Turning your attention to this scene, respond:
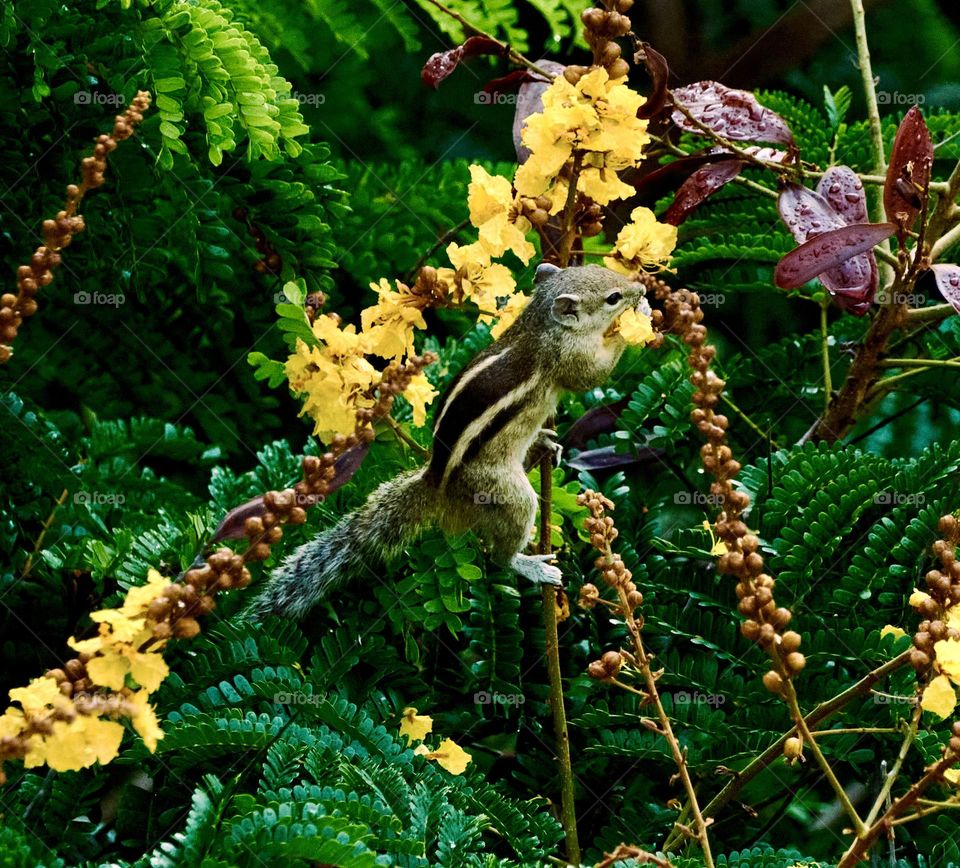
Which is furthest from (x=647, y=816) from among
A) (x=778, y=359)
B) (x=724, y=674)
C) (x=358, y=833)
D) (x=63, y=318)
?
(x=63, y=318)

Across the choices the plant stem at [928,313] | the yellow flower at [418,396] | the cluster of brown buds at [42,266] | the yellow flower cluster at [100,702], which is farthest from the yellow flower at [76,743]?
the plant stem at [928,313]

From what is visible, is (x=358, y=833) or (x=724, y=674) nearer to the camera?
(x=358, y=833)

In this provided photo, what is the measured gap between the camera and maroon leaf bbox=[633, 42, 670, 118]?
1422 mm

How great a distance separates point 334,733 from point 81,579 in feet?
1.50

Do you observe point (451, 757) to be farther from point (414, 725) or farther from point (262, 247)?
point (262, 247)

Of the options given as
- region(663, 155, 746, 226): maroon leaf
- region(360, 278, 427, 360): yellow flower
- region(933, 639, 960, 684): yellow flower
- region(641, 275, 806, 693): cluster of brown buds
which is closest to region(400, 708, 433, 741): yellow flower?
region(360, 278, 427, 360): yellow flower

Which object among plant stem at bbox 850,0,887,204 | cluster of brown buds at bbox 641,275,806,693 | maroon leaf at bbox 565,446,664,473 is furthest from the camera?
plant stem at bbox 850,0,887,204

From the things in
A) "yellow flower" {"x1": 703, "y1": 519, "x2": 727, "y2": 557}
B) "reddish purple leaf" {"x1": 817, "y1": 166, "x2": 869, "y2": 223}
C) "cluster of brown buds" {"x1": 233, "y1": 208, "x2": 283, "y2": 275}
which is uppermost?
"cluster of brown buds" {"x1": 233, "y1": 208, "x2": 283, "y2": 275}

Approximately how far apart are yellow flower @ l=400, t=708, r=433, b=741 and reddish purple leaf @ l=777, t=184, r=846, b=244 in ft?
2.43

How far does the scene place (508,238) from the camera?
128 cm

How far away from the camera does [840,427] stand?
1703 millimetres

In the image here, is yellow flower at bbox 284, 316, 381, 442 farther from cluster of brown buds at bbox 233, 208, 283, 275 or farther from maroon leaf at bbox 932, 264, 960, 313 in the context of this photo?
maroon leaf at bbox 932, 264, 960, 313

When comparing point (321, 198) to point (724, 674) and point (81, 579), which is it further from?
point (724, 674)

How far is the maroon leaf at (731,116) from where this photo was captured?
1618 millimetres
